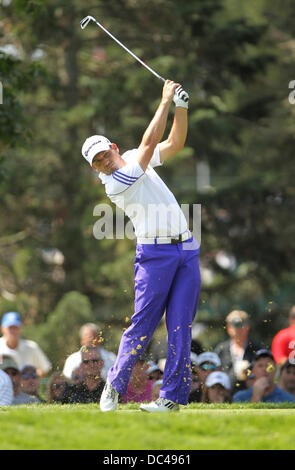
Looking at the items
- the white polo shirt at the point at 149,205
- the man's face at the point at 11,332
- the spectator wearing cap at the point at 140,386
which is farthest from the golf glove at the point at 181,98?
the man's face at the point at 11,332

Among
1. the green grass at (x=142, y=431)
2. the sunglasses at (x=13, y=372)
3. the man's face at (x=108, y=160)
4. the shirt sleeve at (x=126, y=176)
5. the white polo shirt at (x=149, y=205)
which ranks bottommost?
the green grass at (x=142, y=431)

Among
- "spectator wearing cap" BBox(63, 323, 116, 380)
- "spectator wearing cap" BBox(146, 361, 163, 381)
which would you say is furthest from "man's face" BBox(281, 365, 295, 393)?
"spectator wearing cap" BBox(63, 323, 116, 380)

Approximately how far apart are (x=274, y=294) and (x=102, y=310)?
384 centimetres

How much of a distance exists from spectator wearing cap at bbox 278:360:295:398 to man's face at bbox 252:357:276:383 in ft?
1.04

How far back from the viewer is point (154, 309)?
6.99 metres

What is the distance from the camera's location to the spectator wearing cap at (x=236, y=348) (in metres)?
10.1

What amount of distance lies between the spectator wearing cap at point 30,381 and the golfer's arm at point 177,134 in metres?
3.53

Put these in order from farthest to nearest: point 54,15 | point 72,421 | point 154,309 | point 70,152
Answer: point 70,152, point 54,15, point 154,309, point 72,421

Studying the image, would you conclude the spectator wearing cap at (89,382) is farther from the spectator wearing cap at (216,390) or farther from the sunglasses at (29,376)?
the spectator wearing cap at (216,390)

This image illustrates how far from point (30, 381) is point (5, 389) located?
93 cm

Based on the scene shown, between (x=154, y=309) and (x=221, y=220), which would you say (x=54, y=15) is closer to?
(x=221, y=220)

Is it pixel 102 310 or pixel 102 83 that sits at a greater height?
pixel 102 83

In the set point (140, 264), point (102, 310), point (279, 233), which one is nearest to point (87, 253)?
point (102, 310)
